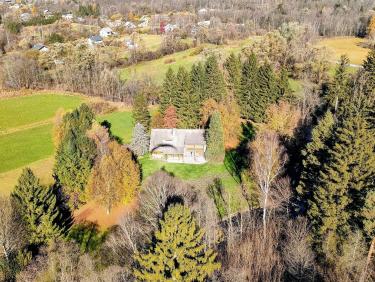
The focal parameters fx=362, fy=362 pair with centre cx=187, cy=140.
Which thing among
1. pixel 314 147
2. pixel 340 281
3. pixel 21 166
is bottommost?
pixel 21 166

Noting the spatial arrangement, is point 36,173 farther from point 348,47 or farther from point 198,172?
point 348,47

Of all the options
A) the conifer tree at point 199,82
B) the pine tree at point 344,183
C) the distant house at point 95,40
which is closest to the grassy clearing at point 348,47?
the conifer tree at point 199,82

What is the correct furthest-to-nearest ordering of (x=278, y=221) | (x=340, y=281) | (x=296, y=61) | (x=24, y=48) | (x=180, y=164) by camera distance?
(x=24, y=48)
(x=296, y=61)
(x=180, y=164)
(x=278, y=221)
(x=340, y=281)

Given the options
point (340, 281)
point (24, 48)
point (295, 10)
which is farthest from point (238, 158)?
point (295, 10)

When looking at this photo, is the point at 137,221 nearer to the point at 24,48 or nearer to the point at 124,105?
the point at 124,105

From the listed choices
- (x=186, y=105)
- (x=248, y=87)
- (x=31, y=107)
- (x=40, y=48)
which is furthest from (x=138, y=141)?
(x=40, y=48)

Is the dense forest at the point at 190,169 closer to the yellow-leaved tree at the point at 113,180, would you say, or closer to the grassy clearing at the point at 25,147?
the yellow-leaved tree at the point at 113,180
